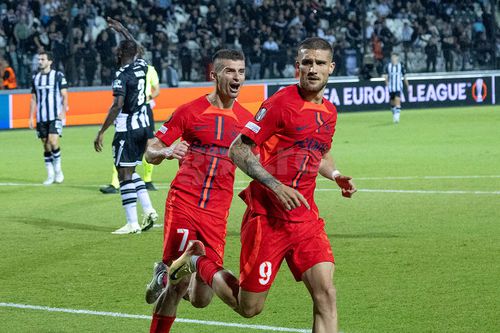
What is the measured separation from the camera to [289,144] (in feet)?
22.3

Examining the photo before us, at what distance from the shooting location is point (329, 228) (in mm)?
12992

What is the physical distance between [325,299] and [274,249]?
1.49 feet

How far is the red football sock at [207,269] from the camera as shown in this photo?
7008 mm

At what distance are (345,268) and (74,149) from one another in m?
15.0

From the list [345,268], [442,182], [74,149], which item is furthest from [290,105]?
[74,149]

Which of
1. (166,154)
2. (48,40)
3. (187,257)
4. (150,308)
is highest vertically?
(48,40)

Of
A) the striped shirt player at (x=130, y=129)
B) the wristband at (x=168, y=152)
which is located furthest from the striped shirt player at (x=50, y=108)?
the wristband at (x=168, y=152)

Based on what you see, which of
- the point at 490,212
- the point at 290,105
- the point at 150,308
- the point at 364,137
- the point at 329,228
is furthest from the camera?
the point at 364,137

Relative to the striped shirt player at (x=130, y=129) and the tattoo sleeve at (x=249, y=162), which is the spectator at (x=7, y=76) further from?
the tattoo sleeve at (x=249, y=162)

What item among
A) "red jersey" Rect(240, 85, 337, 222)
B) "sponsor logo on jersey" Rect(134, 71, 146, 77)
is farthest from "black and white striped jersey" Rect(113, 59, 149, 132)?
"red jersey" Rect(240, 85, 337, 222)

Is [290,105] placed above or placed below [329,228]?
above

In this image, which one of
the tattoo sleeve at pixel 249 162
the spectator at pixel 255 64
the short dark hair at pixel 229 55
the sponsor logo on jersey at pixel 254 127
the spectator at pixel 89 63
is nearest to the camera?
the tattoo sleeve at pixel 249 162

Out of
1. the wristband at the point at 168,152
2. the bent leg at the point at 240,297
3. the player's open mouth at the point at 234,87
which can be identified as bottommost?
the bent leg at the point at 240,297

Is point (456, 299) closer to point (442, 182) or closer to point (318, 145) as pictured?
point (318, 145)
